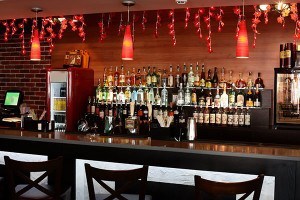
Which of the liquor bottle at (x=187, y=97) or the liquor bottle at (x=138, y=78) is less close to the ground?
the liquor bottle at (x=138, y=78)

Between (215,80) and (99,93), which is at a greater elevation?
(215,80)

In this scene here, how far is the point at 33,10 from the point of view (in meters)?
4.83

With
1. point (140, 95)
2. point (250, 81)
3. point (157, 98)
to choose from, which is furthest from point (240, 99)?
point (140, 95)

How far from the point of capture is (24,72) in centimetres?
786

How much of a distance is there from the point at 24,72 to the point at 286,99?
5.03 m

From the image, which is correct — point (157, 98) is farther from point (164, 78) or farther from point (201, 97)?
point (201, 97)

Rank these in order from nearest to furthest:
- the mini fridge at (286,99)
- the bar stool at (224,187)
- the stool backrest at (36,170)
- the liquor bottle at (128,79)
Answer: the bar stool at (224,187)
the stool backrest at (36,170)
the mini fridge at (286,99)
the liquor bottle at (128,79)

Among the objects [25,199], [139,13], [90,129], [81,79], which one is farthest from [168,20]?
[25,199]

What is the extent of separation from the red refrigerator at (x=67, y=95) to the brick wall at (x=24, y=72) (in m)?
0.85

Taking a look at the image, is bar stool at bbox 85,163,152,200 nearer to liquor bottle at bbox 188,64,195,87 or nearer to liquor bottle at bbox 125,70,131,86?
liquor bottle at bbox 188,64,195,87

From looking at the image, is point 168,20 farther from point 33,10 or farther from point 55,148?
point 55,148

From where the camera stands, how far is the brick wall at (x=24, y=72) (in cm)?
770

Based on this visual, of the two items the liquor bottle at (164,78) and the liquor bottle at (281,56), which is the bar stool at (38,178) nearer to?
the liquor bottle at (164,78)

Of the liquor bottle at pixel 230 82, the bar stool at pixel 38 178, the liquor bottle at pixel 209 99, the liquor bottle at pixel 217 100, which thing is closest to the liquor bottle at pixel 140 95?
the liquor bottle at pixel 209 99
